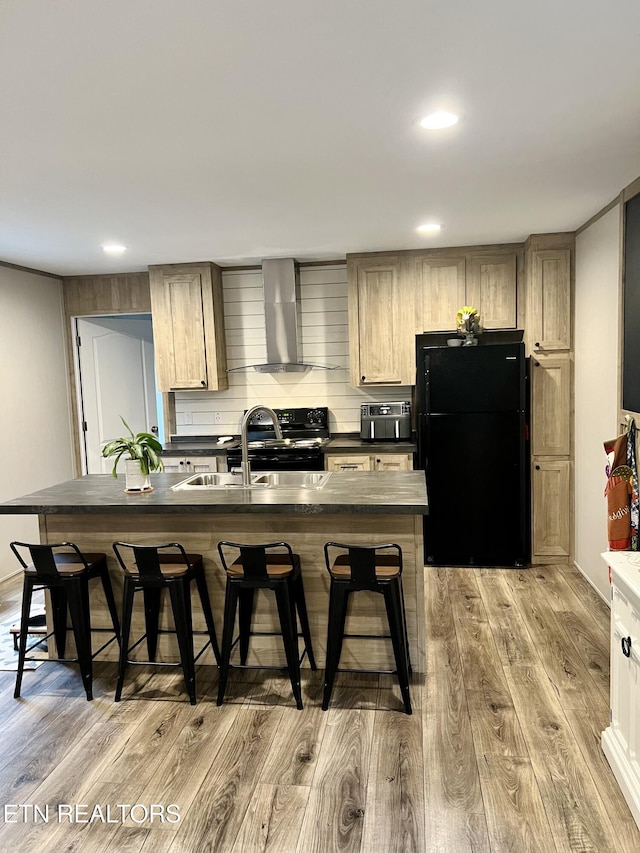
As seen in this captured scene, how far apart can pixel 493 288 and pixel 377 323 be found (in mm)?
948

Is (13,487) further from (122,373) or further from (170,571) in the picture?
(170,571)

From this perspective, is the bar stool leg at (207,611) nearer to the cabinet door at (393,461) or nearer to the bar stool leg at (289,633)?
the bar stool leg at (289,633)

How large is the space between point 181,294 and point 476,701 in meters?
3.86

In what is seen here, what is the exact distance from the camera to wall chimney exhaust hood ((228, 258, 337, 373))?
5.12m

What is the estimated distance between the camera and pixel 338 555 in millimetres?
3141

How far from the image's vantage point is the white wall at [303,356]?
5.38 metres

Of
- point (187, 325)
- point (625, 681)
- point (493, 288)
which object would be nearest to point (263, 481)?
point (187, 325)

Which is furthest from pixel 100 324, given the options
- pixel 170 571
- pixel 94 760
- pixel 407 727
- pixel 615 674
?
pixel 615 674

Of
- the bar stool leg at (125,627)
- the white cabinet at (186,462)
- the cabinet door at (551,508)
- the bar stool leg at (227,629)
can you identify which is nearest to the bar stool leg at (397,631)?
the bar stool leg at (227,629)

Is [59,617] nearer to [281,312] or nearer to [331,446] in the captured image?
[331,446]

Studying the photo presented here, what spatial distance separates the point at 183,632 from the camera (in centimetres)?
291

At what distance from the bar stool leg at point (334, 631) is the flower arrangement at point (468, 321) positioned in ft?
8.64

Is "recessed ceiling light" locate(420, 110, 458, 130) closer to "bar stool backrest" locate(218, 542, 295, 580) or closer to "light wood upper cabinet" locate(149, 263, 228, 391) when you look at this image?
"bar stool backrest" locate(218, 542, 295, 580)

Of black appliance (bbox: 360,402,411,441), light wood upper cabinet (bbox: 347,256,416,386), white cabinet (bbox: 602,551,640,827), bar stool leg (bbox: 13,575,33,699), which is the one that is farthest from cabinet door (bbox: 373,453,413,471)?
bar stool leg (bbox: 13,575,33,699)
